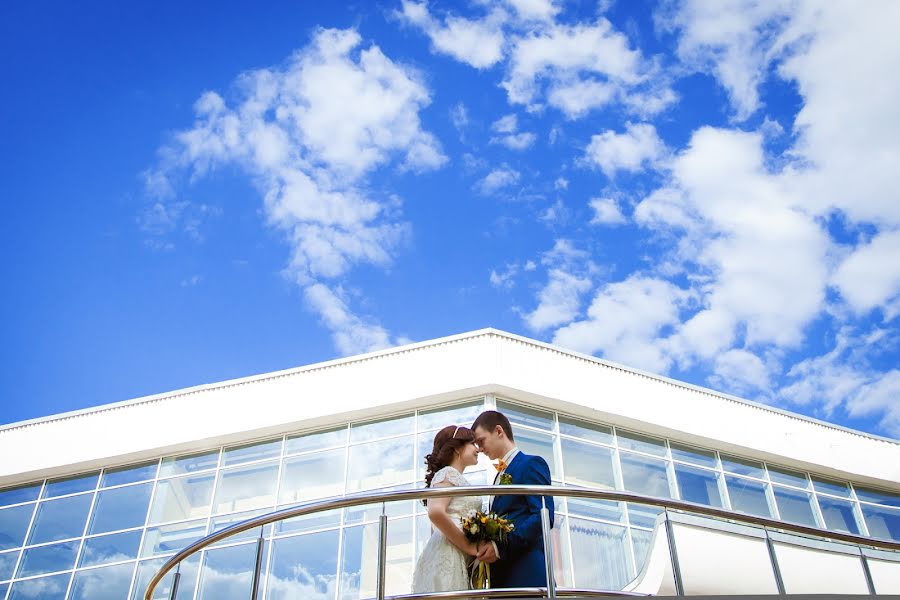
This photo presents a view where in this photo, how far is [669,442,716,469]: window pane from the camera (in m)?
22.4

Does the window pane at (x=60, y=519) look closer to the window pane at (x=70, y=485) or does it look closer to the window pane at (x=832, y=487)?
the window pane at (x=70, y=485)

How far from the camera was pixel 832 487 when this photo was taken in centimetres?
2422

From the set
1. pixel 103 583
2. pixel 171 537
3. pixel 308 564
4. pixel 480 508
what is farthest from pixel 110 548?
pixel 480 508

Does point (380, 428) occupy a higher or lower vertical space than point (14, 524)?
higher

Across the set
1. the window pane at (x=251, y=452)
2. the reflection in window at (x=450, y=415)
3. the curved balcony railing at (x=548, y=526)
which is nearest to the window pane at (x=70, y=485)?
the window pane at (x=251, y=452)

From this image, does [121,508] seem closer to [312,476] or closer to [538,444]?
[312,476]

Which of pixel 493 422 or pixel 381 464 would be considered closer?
pixel 493 422

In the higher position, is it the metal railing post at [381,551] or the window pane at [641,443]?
the window pane at [641,443]

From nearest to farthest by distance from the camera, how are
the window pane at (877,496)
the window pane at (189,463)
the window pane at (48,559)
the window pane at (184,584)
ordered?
the window pane at (184,584)
the window pane at (48,559)
the window pane at (189,463)
the window pane at (877,496)

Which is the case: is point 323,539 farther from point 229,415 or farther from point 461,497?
point 461,497

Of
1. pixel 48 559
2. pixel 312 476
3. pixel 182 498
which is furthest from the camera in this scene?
pixel 48 559

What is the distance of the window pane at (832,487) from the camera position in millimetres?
23984

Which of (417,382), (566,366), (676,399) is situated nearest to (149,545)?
(417,382)

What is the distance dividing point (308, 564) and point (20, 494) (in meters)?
10.3
